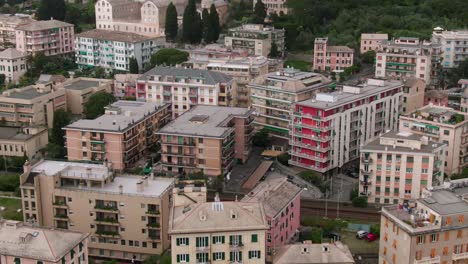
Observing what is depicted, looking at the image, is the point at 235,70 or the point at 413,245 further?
the point at 235,70

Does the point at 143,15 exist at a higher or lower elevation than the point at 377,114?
higher

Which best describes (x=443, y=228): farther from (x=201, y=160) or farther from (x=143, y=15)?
(x=143, y=15)

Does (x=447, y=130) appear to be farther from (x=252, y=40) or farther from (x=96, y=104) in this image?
(x=252, y=40)

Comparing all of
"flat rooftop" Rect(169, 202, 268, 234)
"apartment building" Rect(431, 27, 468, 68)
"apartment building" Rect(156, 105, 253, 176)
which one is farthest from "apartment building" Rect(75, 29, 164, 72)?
"flat rooftop" Rect(169, 202, 268, 234)

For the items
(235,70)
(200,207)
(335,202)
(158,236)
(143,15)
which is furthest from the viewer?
(143,15)

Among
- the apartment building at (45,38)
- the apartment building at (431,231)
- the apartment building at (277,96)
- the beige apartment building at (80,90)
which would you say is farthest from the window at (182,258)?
the apartment building at (45,38)

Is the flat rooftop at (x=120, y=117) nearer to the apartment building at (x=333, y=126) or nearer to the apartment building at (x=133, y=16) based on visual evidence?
the apartment building at (x=333, y=126)

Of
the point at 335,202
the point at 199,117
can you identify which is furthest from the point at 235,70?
the point at 335,202
